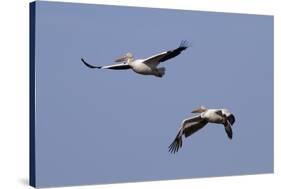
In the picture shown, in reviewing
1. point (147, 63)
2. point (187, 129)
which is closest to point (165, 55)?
point (147, 63)

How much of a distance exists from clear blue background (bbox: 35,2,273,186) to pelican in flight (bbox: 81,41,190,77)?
0.06 m

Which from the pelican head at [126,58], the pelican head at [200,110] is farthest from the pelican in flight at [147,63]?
the pelican head at [200,110]

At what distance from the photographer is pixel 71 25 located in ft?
26.9

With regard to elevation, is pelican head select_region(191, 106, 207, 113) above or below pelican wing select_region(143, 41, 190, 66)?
below

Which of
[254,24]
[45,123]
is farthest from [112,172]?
[254,24]

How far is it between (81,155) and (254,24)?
2.73 meters

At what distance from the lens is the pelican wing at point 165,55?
862 cm

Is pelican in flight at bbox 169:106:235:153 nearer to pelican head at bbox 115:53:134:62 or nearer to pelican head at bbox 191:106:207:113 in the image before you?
pelican head at bbox 191:106:207:113

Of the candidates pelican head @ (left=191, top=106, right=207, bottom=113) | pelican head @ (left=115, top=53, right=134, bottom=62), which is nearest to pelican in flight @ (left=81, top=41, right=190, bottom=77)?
pelican head @ (left=115, top=53, right=134, bottom=62)

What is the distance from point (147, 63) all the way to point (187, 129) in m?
0.92

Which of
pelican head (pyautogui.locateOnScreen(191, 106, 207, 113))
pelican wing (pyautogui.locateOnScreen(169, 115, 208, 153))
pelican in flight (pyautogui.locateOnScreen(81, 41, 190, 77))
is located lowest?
pelican wing (pyautogui.locateOnScreen(169, 115, 208, 153))

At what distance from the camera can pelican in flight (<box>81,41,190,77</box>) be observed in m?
8.46

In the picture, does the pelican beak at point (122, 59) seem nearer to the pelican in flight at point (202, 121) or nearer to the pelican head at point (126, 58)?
the pelican head at point (126, 58)

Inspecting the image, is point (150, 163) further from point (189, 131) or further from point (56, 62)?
point (56, 62)
